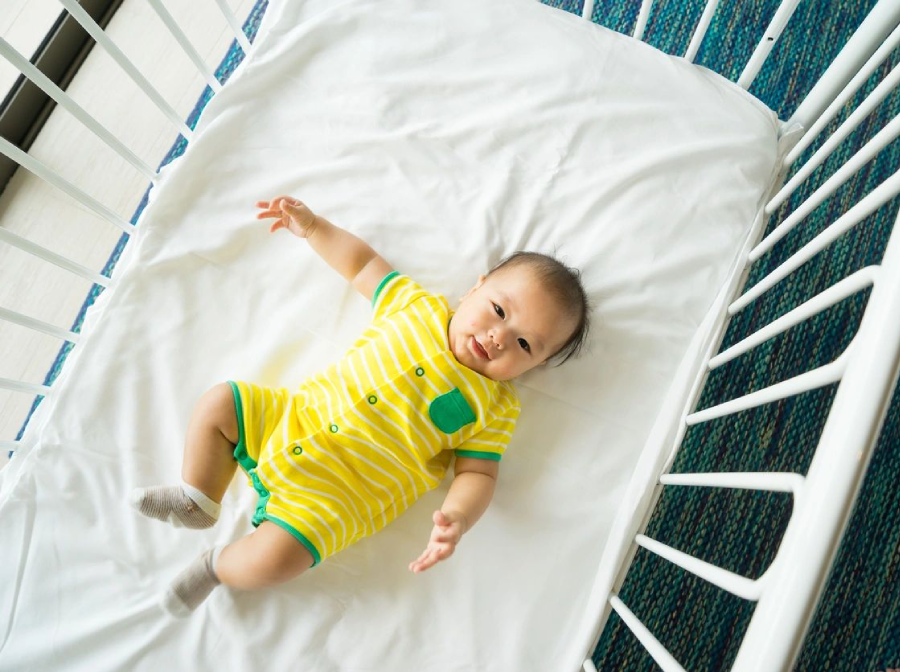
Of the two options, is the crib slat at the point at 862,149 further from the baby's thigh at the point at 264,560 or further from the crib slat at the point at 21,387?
the crib slat at the point at 21,387

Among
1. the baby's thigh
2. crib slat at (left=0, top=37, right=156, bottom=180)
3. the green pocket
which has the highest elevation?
crib slat at (left=0, top=37, right=156, bottom=180)

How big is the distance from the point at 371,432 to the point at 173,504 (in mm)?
301

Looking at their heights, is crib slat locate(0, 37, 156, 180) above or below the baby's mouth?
above

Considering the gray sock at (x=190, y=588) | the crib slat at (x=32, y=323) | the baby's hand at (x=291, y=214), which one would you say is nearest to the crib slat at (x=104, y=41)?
the baby's hand at (x=291, y=214)

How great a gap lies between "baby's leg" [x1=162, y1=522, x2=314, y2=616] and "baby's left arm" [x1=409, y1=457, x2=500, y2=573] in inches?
6.8

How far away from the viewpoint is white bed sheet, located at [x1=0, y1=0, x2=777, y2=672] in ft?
2.91

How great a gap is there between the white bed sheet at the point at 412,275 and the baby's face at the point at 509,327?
0.11 meters

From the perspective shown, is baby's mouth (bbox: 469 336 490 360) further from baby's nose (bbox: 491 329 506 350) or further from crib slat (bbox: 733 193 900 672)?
crib slat (bbox: 733 193 900 672)

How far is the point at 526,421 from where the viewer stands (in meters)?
1.01

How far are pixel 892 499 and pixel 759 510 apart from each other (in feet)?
0.90

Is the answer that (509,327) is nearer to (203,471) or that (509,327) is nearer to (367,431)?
(367,431)

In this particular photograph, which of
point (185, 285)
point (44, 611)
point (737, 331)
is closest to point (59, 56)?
→ point (185, 285)

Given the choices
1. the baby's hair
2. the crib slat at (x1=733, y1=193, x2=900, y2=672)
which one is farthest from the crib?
the baby's hair

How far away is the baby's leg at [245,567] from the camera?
2.77ft
